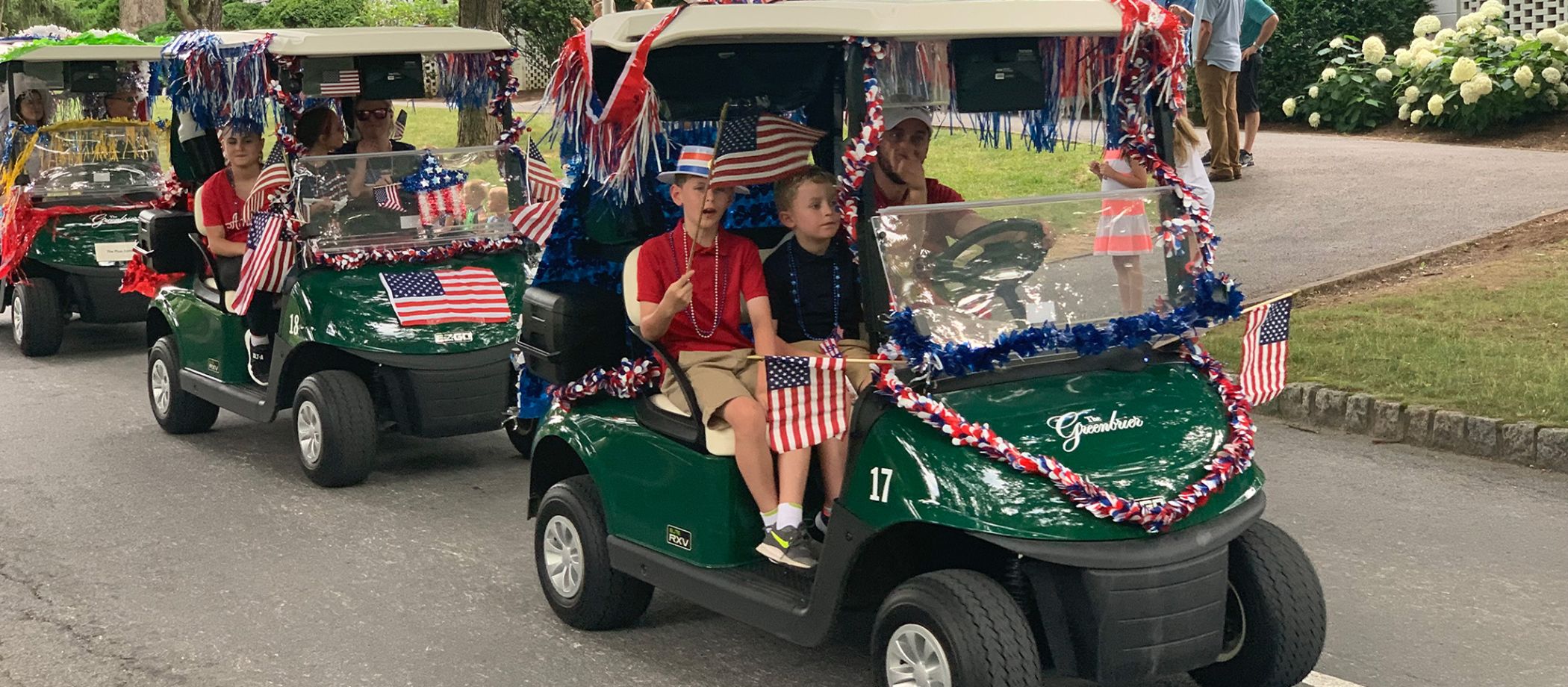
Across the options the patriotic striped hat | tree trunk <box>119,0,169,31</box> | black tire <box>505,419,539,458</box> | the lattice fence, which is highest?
tree trunk <box>119,0,169,31</box>

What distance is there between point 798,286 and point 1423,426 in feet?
12.2

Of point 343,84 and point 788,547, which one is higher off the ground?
point 343,84

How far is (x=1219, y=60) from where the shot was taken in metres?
13.5

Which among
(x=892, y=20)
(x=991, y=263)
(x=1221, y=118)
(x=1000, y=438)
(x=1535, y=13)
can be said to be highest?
(x=1535, y=13)

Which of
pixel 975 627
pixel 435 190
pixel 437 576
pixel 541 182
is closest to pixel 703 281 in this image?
pixel 975 627

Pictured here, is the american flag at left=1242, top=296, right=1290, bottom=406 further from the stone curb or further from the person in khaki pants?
the person in khaki pants

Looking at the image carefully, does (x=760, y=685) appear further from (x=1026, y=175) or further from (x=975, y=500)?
(x=1026, y=175)

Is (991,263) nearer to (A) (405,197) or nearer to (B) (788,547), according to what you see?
(B) (788,547)

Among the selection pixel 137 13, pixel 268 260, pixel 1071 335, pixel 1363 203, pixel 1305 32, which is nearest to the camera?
pixel 1071 335

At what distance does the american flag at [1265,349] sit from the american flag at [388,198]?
180 inches

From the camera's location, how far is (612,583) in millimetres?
5555

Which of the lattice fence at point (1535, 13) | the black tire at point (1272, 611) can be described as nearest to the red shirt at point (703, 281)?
the black tire at point (1272, 611)

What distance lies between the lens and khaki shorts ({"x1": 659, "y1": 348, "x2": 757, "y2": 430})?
16.7 ft

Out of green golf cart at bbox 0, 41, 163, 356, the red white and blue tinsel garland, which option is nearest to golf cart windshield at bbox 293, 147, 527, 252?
green golf cart at bbox 0, 41, 163, 356
